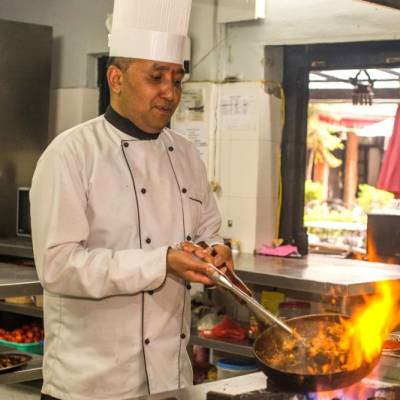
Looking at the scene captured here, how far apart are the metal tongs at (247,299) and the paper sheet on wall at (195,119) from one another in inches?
130

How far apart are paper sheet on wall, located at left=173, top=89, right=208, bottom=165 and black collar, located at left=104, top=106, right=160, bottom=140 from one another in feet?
9.44

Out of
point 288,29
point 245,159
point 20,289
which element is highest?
point 288,29

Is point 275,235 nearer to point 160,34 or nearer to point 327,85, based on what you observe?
point 327,85

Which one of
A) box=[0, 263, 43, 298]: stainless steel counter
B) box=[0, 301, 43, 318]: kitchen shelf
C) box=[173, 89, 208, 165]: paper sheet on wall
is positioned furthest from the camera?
box=[173, 89, 208, 165]: paper sheet on wall

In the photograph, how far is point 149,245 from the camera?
2469 mm

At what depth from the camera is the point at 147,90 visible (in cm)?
244

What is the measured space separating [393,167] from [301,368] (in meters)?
3.41

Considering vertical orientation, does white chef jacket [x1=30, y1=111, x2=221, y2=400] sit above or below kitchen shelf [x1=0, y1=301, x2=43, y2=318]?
above

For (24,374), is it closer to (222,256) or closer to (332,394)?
(222,256)

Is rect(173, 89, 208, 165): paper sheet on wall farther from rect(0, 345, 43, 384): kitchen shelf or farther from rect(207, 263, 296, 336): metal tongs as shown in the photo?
rect(207, 263, 296, 336): metal tongs

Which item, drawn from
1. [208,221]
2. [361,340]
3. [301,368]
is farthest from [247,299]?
[208,221]

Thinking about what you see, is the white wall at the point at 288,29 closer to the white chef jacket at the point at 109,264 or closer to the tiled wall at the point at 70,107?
the tiled wall at the point at 70,107

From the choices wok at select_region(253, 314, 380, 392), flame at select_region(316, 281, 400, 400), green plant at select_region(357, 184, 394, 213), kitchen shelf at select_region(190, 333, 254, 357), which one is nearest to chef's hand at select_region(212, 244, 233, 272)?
wok at select_region(253, 314, 380, 392)

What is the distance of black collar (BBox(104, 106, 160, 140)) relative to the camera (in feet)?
8.32
